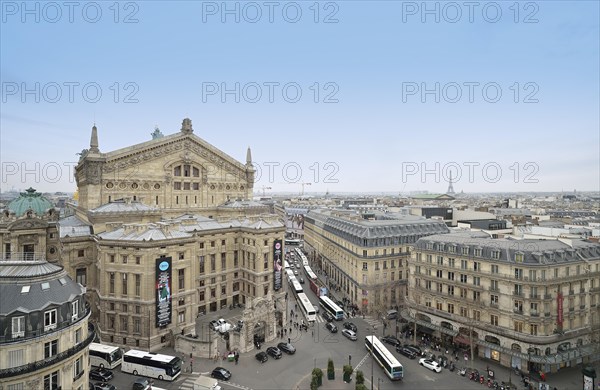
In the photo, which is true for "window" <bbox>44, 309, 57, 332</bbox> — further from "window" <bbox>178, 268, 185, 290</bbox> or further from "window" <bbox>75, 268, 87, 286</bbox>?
"window" <bbox>75, 268, 87, 286</bbox>

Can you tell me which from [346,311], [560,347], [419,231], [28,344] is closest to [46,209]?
[28,344]

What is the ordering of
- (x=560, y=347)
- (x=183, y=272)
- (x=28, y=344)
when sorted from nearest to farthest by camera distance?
(x=28, y=344) → (x=560, y=347) → (x=183, y=272)

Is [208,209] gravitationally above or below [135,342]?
above

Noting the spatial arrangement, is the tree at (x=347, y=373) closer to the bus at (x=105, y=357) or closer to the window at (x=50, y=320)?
the bus at (x=105, y=357)

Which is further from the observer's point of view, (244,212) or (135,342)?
(244,212)

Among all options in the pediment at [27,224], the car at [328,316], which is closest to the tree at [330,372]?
the car at [328,316]

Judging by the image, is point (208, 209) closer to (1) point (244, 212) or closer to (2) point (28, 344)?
(1) point (244, 212)
